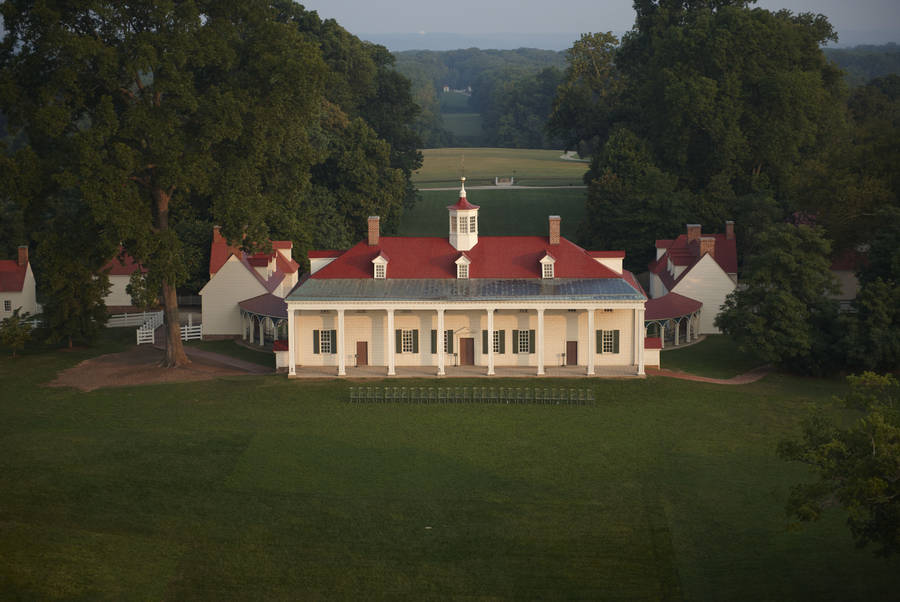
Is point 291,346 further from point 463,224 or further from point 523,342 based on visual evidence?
point 523,342

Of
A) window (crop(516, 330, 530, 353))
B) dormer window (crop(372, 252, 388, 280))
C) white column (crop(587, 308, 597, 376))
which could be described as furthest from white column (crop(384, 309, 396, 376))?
white column (crop(587, 308, 597, 376))

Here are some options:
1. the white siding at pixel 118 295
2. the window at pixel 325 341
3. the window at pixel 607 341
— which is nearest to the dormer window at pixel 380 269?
the window at pixel 325 341

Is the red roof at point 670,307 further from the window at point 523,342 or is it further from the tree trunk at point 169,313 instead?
the tree trunk at point 169,313

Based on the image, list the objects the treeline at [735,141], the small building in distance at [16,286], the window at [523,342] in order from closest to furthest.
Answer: the window at [523,342] < the treeline at [735,141] < the small building in distance at [16,286]

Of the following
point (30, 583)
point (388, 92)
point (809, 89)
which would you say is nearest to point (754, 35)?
point (809, 89)

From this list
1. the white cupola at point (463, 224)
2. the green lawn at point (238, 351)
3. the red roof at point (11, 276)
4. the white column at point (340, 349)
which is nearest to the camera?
the white column at point (340, 349)

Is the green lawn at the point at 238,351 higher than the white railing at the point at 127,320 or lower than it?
lower

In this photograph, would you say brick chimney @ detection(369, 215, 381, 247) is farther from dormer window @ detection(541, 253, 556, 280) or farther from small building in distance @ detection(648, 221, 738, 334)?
small building in distance @ detection(648, 221, 738, 334)
